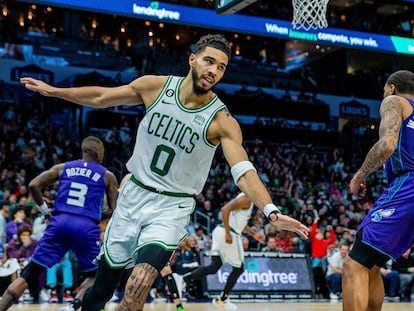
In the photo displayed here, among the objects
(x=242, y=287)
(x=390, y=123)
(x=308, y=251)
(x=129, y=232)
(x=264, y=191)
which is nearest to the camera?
(x=264, y=191)

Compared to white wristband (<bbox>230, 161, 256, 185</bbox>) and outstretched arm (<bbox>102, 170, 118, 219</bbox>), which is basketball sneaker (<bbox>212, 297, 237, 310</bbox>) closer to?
outstretched arm (<bbox>102, 170, 118, 219</bbox>)

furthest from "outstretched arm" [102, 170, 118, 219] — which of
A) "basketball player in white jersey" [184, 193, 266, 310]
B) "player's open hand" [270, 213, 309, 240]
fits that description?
"player's open hand" [270, 213, 309, 240]

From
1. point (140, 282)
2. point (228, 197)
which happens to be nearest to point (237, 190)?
point (228, 197)

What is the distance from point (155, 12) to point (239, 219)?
584 cm

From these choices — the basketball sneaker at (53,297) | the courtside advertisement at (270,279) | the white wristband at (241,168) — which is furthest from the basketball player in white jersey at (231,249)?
the white wristband at (241,168)

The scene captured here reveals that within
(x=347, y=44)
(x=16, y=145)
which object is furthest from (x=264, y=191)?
(x=16, y=145)

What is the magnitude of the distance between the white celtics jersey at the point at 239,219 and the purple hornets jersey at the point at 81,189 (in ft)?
12.8

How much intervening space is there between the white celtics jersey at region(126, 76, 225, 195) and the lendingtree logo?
9.99 m

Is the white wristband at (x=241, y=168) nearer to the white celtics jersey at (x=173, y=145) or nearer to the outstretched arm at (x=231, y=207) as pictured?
the white celtics jersey at (x=173, y=145)

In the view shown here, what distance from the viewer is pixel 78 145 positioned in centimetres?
2123

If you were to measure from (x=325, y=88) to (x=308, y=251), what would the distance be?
15.5 m

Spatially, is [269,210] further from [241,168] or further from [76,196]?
[76,196]

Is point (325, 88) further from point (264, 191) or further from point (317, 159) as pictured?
point (264, 191)

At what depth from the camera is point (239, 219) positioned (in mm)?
10867
